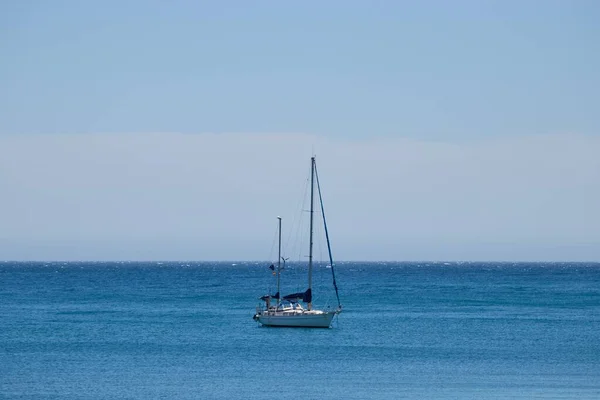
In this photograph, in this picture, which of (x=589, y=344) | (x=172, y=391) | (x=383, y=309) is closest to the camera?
(x=172, y=391)

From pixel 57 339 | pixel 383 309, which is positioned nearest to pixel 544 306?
pixel 383 309

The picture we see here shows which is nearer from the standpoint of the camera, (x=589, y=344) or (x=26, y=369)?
(x=26, y=369)

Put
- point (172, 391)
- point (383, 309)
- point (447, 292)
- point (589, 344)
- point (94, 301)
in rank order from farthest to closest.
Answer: point (447, 292), point (94, 301), point (383, 309), point (589, 344), point (172, 391)

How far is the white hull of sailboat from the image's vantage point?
7581 cm

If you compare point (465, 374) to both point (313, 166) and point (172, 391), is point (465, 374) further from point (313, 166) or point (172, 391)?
point (313, 166)

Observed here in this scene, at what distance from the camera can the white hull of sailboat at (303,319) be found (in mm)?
75812

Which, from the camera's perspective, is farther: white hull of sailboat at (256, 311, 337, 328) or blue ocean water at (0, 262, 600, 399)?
white hull of sailboat at (256, 311, 337, 328)

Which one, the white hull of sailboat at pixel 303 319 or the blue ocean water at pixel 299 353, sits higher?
the white hull of sailboat at pixel 303 319

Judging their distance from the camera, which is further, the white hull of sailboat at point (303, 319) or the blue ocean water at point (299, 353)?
the white hull of sailboat at point (303, 319)

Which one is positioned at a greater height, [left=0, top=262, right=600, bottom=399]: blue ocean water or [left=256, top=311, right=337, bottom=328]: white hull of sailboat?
[left=256, top=311, right=337, bottom=328]: white hull of sailboat

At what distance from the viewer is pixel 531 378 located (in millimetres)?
50594

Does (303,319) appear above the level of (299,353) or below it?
above

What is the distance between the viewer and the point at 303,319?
7588 cm

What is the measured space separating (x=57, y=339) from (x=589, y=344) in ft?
115
